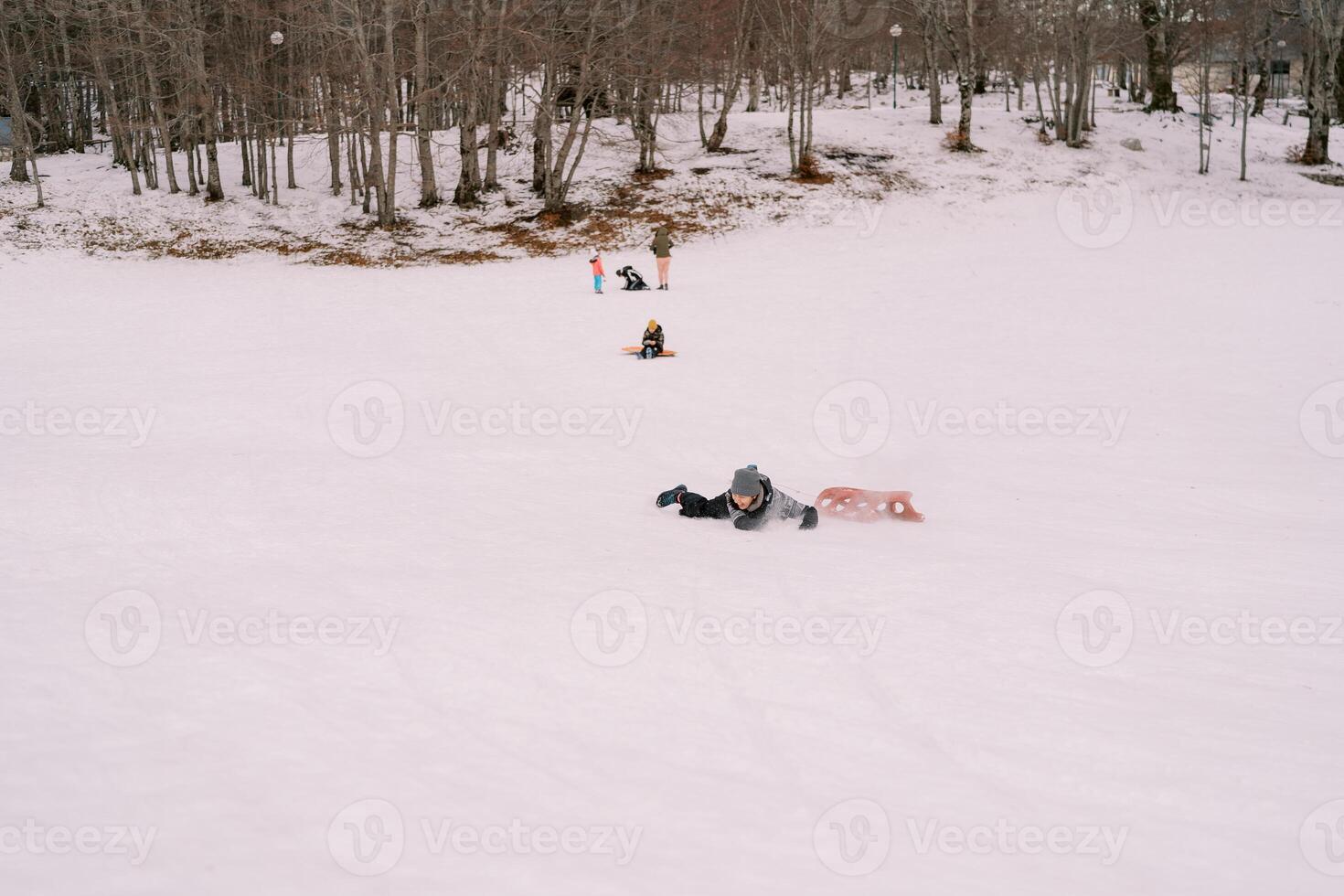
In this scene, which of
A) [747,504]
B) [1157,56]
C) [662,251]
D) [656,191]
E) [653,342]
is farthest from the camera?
[1157,56]

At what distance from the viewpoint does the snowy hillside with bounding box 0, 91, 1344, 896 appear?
3.93m

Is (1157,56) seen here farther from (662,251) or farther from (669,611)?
(669,611)

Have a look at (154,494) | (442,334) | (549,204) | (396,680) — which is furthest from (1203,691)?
(549,204)

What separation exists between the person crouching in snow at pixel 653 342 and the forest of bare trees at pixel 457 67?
15866 millimetres

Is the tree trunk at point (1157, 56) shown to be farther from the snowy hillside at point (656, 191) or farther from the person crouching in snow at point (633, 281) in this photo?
the person crouching in snow at point (633, 281)

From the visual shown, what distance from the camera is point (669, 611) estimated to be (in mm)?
6316

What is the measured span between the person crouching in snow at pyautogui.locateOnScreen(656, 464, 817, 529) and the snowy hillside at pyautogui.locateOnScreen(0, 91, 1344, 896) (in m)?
0.19

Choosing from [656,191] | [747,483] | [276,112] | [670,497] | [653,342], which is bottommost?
[670,497]

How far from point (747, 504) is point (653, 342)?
809 cm

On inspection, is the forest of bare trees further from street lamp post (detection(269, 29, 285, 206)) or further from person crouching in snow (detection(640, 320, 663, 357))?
person crouching in snow (detection(640, 320, 663, 357))

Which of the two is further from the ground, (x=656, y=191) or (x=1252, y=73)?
(x=1252, y=73)

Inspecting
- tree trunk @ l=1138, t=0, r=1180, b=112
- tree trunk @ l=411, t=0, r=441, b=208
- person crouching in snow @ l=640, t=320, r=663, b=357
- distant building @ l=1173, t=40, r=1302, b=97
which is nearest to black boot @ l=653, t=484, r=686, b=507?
person crouching in snow @ l=640, t=320, r=663, b=357

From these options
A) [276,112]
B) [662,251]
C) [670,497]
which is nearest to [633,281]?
[662,251]

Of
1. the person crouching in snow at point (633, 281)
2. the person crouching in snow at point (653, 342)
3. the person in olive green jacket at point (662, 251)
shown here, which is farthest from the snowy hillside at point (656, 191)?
the person crouching in snow at point (653, 342)
